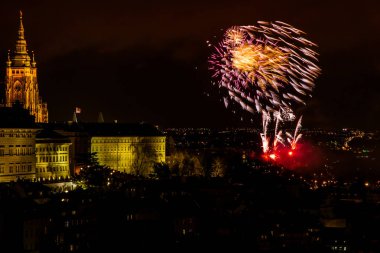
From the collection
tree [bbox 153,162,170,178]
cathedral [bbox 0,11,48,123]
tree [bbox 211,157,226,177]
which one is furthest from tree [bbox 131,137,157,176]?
cathedral [bbox 0,11,48,123]

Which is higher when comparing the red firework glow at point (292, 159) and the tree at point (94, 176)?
the red firework glow at point (292, 159)

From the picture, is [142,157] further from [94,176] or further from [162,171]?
[94,176]

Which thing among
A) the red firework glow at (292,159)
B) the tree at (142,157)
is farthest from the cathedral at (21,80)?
the red firework glow at (292,159)

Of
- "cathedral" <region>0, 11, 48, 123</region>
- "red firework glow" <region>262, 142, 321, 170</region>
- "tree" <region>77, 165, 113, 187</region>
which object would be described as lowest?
"tree" <region>77, 165, 113, 187</region>

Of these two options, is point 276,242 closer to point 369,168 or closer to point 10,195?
point 10,195

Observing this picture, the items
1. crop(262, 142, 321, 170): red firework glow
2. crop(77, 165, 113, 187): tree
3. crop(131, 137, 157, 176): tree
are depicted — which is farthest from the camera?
crop(262, 142, 321, 170): red firework glow

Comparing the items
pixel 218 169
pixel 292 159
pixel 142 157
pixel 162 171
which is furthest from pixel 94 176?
pixel 292 159

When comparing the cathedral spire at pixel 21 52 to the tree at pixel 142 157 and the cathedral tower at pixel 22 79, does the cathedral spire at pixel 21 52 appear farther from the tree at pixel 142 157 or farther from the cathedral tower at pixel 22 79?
the tree at pixel 142 157

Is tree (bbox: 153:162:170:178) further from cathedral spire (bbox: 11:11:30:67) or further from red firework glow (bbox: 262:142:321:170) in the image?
cathedral spire (bbox: 11:11:30:67)
